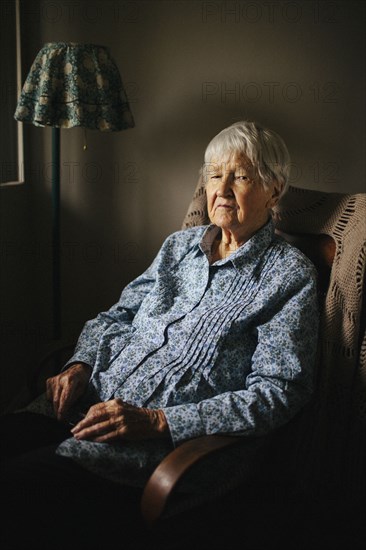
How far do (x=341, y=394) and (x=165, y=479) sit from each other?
68cm

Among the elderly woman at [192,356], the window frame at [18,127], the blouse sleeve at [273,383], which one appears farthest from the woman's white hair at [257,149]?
the window frame at [18,127]

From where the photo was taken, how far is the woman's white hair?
167 centimetres

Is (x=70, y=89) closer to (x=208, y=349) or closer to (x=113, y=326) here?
(x=113, y=326)

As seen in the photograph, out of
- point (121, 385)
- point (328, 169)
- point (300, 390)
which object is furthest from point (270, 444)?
point (328, 169)

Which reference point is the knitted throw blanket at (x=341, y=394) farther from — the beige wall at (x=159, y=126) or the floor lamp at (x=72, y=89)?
the floor lamp at (x=72, y=89)

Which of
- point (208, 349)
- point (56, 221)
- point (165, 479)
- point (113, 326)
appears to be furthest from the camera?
point (56, 221)

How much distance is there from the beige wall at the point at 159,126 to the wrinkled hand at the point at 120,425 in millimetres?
1181

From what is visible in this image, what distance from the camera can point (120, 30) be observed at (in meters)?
2.38

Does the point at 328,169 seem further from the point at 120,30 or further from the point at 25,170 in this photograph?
the point at 25,170

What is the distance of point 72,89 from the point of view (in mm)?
2029

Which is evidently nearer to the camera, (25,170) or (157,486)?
(157,486)

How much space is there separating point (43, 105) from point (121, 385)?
1.07 m

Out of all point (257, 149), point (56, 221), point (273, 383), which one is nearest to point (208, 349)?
point (273, 383)

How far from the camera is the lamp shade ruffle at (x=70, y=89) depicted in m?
2.03
